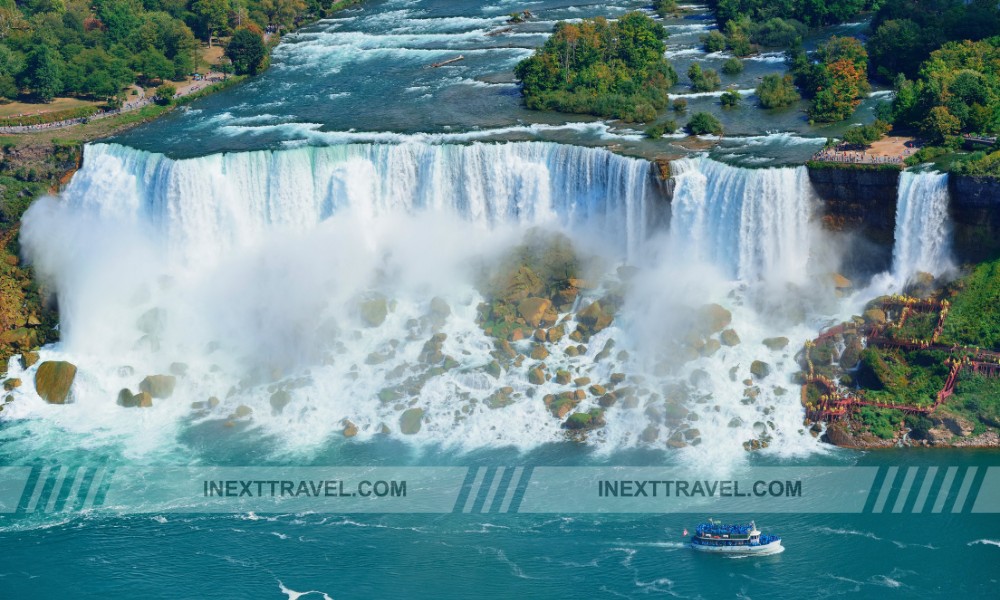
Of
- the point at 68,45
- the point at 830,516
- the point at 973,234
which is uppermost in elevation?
the point at 68,45

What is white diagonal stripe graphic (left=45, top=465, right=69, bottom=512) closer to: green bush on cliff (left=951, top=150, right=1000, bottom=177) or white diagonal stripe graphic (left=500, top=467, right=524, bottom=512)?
white diagonal stripe graphic (left=500, top=467, right=524, bottom=512)

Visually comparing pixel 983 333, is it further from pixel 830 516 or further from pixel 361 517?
pixel 361 517

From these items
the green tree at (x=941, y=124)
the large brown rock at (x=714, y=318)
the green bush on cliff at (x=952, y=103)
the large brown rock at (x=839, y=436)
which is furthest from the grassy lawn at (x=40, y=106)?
the large brown rock at (x=839, y=436)

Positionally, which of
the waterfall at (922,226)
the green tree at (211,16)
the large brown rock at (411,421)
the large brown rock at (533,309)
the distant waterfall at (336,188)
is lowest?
the large brown rock at (411,421)

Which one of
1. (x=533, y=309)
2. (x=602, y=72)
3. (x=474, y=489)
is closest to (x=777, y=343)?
(x=533, y=309)

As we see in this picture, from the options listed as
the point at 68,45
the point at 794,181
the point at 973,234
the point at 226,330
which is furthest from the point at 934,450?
the point at 68,45

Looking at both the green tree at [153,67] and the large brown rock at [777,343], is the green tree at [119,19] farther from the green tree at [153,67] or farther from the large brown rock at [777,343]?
the large brown rock at [777,343]
